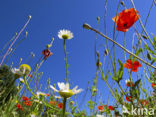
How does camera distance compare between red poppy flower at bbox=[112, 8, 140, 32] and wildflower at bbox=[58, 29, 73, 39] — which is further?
wildflower at bbox=[58, 29, 73, 39]

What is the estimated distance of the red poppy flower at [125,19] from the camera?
0.70 meters

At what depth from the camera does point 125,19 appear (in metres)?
0.70

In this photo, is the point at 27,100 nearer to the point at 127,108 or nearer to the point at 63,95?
the point at 127,108

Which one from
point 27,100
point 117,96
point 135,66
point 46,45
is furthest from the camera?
point 27,100

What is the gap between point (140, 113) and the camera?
61cm

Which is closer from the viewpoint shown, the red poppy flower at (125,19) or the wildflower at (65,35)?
the red poppy flower at (125,19)

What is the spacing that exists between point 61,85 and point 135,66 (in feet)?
1.71

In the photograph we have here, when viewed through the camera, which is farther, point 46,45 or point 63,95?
point 46,45

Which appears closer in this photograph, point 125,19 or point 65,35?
point 125,19

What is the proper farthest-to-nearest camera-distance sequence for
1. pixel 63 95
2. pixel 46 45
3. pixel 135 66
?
pixel 46 45 → pixel 135 66 → pixel 63 95

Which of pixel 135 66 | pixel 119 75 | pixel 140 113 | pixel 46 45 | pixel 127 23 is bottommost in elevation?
pixel 140 113

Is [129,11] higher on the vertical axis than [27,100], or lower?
higher

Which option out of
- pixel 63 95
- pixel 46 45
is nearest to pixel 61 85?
pixel 63 95

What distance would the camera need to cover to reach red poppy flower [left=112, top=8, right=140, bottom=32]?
70 cm
